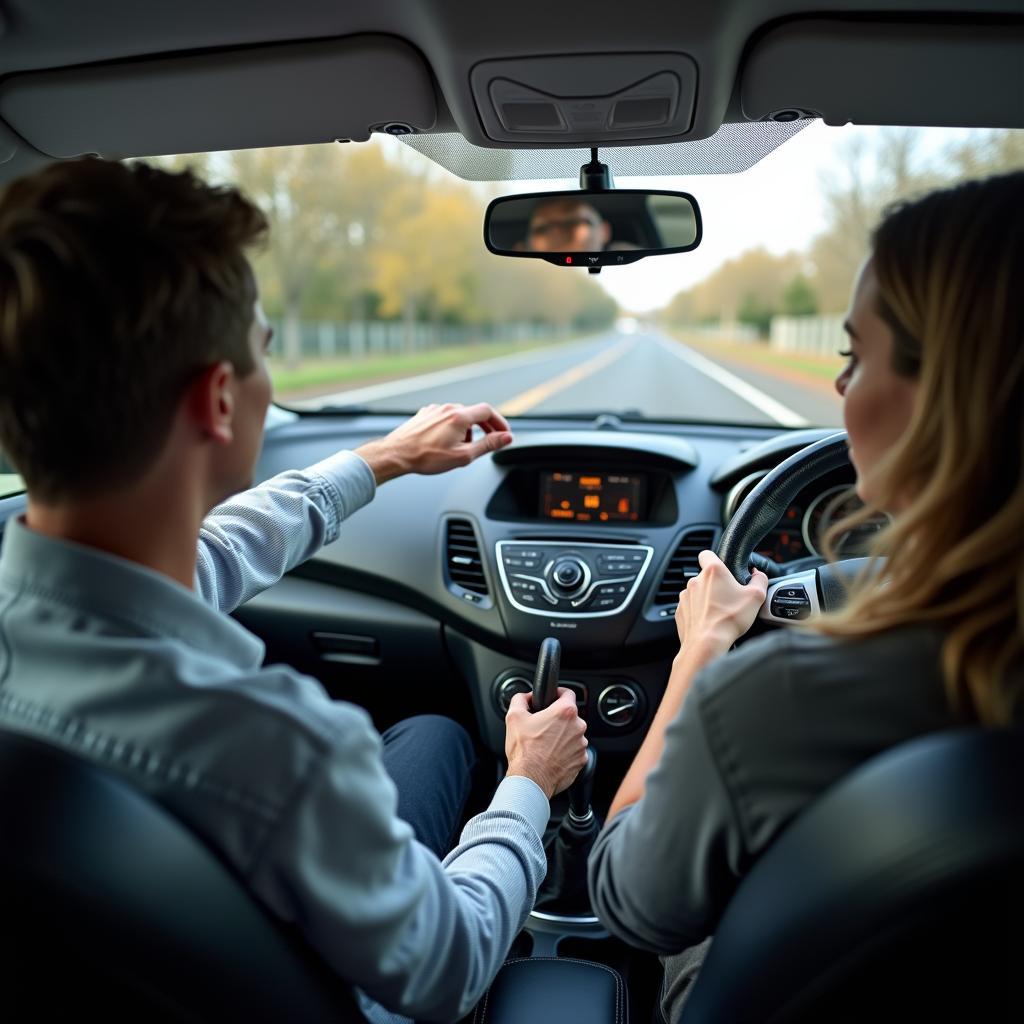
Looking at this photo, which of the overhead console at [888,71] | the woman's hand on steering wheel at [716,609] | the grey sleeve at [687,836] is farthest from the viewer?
the overhead console at [888,71]

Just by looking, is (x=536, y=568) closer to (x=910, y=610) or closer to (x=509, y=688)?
(x=509, y=688)

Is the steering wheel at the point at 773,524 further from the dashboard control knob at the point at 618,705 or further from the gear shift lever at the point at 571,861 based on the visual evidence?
the dashboard control knob at the point at 618,705

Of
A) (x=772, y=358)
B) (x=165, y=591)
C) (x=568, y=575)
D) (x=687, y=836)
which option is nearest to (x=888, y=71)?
(x=568, y=575)

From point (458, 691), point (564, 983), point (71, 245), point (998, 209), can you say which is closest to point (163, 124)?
point (71, 245)

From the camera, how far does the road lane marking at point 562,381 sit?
434 cm

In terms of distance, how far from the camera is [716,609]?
184cm

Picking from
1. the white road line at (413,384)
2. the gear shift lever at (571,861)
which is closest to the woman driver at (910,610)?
the gear shift lever at (571,861)

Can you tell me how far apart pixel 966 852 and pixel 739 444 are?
2.80m

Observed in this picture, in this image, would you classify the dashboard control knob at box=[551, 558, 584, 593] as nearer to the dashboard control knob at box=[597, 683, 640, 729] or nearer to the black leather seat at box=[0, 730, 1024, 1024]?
the dashboard control knob at box=[597, 683, 640, 729]

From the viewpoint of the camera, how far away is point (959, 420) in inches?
44.0

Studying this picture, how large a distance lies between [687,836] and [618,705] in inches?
83.1

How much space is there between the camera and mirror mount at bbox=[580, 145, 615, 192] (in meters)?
2.80

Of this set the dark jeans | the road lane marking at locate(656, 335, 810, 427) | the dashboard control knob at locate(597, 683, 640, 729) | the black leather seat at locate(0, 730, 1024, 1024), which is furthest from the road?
the black leather seat at locate(0, 730, 1024, 1024)

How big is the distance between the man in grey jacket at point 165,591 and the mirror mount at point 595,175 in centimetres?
172
